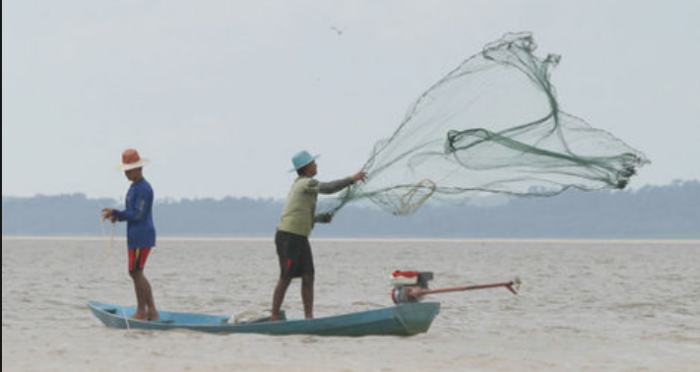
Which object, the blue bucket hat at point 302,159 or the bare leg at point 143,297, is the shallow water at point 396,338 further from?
the blue bucket hat at point 302,159

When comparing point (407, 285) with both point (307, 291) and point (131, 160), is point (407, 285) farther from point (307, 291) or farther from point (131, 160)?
point (131, 160)

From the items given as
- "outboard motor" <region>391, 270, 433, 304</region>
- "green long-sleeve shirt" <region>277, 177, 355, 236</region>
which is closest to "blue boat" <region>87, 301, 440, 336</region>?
"outboard motor" <region>391, 270, 433, 304</region>

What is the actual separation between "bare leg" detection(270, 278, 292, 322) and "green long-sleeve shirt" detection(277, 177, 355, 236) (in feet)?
2.04

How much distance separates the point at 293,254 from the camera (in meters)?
12.6

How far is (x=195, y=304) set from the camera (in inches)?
863

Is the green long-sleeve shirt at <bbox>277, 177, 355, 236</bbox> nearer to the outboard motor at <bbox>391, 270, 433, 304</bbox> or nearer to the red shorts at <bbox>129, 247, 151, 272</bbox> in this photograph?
the outboard motor at <bbox>391, 270, 433, 304</bbox>

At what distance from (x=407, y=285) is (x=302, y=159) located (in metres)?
1.89

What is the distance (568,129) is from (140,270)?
5.21m


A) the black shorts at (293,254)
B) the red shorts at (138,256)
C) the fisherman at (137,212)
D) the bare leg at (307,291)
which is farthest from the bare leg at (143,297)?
the bare leg at (307,291)

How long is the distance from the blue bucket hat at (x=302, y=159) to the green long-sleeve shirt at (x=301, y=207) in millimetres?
152

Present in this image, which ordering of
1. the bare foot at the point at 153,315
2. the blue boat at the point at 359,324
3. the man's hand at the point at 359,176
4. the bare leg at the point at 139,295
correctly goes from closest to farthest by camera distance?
the man's hand at the point at 359,176 → the blue boat at the point at 359,324 → the bare leg at the point at 139,295 → the bare foot at the point at 153,315

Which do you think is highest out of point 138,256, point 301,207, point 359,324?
point 301,207

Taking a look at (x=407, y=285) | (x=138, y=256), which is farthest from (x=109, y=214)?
(x=407, y=285)

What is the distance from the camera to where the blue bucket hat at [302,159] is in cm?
1245
